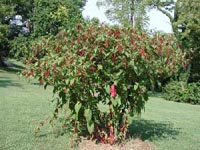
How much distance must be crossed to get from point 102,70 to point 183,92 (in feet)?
57.5

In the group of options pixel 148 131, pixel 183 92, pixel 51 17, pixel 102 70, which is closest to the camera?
pixel 102 70

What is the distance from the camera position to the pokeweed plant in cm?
559

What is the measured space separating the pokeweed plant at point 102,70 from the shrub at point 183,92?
16.2 m

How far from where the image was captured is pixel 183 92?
22.5 meters

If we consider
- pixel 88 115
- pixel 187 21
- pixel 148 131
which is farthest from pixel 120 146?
pixel 187 21

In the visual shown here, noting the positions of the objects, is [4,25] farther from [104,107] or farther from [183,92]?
[104,107]

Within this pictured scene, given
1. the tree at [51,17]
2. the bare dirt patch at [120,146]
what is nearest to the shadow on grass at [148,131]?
the bare dirt patch at [120,146]

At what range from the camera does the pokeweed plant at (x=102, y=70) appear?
18.4ft

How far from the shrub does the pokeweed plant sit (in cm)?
1619

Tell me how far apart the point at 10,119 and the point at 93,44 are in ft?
10.5

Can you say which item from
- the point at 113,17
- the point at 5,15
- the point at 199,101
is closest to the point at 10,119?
the point at 199,101

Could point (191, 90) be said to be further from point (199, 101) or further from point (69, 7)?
point (69, 7)

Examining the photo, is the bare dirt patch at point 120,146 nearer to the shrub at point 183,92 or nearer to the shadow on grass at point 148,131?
the shadow on grass at point 148,131

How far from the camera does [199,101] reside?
2186 centimetres
